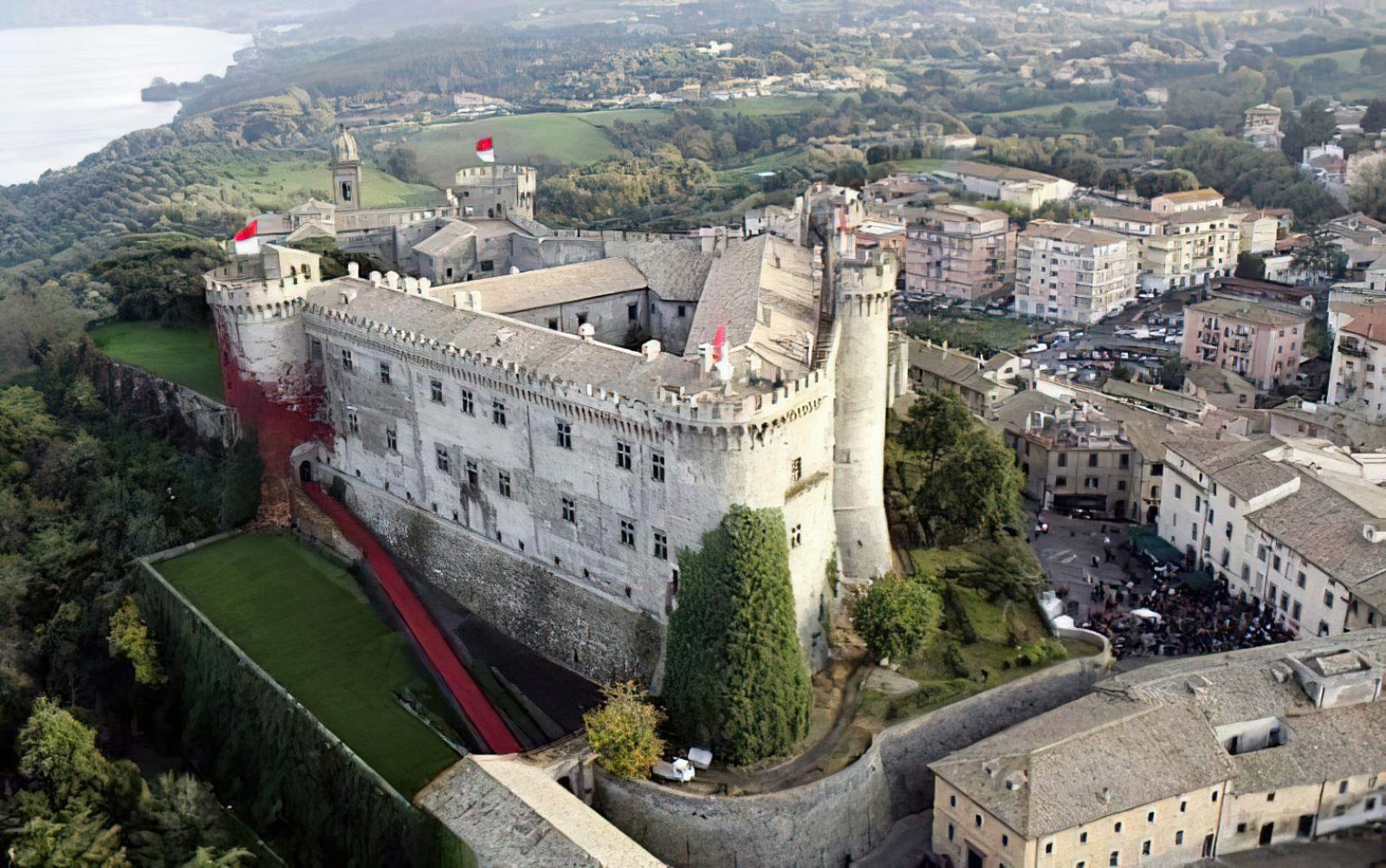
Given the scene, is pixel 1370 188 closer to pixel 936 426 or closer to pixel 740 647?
Answer: pixel 936 426

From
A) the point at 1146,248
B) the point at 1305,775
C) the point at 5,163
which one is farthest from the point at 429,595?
the point at 5,163

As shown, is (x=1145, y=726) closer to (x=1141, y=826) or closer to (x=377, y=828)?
(x=1141, y=826)

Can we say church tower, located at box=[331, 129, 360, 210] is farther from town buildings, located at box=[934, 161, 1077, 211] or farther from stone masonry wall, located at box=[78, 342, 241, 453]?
town buildings, located at box=[934, 161, 1077, 211]

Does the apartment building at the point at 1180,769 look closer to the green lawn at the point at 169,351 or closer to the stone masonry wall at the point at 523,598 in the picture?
the stone masonry wall at the point at 523,598

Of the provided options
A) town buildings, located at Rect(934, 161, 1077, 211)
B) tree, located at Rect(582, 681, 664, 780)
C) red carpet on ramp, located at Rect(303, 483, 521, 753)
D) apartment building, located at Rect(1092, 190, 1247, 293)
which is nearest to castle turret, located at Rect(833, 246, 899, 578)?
tree, located at Rect(582, 681, 664, 780)

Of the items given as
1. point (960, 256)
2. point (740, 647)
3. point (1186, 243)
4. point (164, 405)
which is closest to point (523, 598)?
point (740, 647)
